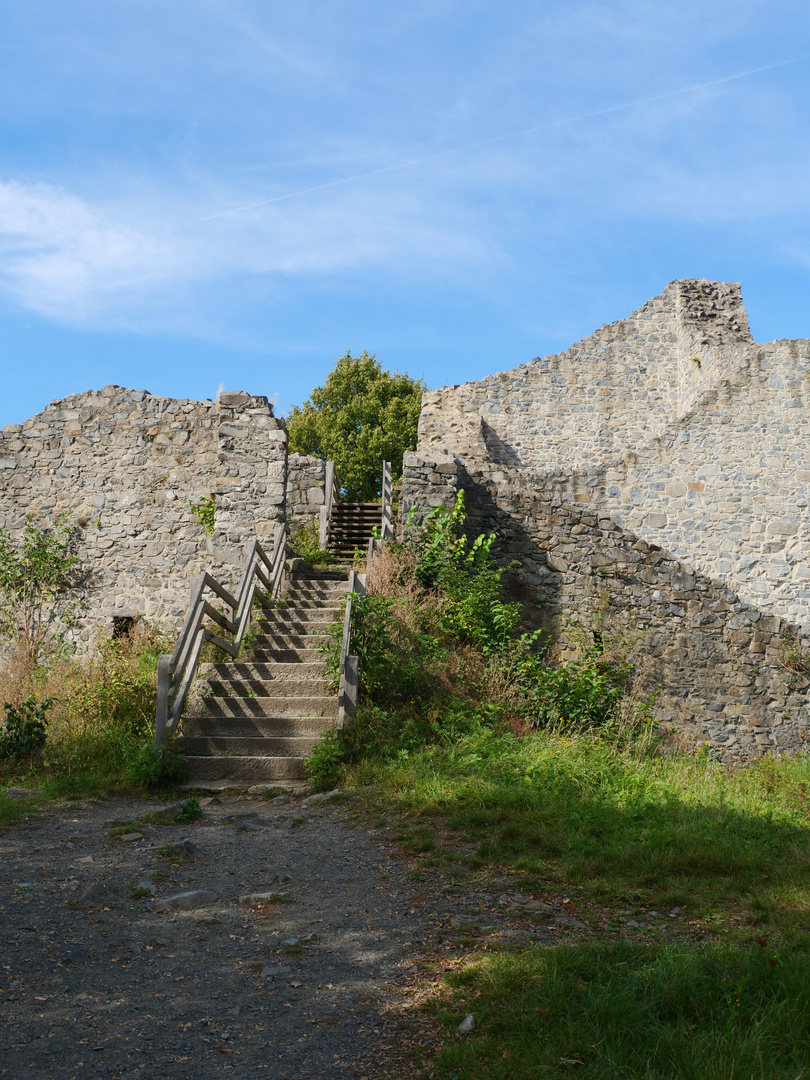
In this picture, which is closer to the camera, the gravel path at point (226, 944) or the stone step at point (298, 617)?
the gravel path at point (226, 944)

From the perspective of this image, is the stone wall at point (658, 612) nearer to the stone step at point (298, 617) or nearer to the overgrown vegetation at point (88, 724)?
the stone step at point (298, 617)

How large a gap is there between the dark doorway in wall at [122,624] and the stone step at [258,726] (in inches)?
175

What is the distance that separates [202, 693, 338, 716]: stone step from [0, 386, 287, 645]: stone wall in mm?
3460

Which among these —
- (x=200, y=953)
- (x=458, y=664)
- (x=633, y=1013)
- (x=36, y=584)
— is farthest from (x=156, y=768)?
(x=36, y=584)

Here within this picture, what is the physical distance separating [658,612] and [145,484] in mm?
7515

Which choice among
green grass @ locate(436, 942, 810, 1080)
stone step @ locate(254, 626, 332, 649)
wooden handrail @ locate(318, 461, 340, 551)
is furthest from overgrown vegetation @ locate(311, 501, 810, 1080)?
wooden handrail @ locate(318, 461, 340, 551)

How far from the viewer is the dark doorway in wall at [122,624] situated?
40.2 feet

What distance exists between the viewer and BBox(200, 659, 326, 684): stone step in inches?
358

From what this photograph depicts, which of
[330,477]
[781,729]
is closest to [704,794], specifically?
[781,729]

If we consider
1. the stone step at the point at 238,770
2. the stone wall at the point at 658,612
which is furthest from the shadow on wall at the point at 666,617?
the stone step at the point at 238,770

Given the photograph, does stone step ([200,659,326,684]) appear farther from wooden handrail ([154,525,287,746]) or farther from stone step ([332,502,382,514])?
Result: stone step ([332,502,382,514])

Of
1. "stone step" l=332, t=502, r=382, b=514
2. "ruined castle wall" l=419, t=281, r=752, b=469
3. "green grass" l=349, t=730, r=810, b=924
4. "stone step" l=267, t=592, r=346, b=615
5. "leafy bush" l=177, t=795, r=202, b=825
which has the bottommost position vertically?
"leafy bush" l=177, t=795, r=202, b=825

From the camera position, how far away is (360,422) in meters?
31.2

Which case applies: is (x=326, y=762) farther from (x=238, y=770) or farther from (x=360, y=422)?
(x=360, y=422)
